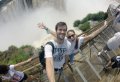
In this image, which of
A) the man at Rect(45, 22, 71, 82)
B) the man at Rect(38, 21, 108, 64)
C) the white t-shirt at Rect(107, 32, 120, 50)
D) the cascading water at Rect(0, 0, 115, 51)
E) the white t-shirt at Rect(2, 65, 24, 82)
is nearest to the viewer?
the man at Rect(45, 22, 71, 82)

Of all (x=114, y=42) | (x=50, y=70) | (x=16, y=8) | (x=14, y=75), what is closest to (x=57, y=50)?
(x=50, y=70)

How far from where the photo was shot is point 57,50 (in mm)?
4613

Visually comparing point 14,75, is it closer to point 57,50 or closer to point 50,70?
point 57,50

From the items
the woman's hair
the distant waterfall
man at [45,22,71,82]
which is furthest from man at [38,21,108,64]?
the distant waterfall

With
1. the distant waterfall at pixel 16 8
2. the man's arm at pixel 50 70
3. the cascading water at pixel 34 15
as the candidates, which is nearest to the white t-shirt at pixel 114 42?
the man's arm at pixel 50 70

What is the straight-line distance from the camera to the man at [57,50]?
3.61 metres

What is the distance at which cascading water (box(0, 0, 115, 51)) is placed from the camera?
4358cm

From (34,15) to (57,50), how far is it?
47.5 m

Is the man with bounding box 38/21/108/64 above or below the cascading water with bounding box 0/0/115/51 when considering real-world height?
below

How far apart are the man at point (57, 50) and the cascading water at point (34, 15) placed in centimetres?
3528

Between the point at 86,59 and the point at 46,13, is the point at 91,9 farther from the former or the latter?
the point at 86,59

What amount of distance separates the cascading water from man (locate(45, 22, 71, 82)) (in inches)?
1389

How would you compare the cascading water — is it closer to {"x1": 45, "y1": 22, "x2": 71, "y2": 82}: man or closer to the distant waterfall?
the distant waterfall

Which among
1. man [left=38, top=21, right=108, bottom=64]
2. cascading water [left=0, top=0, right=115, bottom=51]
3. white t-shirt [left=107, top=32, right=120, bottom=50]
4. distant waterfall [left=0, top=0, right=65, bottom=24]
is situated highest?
distant waterfall [left=0, top=0, right=65, bottom=24]
